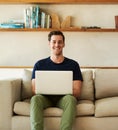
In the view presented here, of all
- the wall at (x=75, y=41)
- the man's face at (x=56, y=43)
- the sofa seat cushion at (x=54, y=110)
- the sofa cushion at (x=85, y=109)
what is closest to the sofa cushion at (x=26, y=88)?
the sofa seat cushion at (x=54, y=110)

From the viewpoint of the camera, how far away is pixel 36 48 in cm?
400

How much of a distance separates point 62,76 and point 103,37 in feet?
5.07

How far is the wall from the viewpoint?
155 inches

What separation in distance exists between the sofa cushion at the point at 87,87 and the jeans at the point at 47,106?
385mm

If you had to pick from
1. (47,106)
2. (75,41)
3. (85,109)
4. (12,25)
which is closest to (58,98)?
(47,106)

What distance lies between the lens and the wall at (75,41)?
12.9ft

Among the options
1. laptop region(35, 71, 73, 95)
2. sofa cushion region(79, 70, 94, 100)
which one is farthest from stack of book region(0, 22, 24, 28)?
laptop region(35, 71, 73, 95)

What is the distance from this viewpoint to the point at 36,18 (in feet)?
12.5

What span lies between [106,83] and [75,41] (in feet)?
3.51

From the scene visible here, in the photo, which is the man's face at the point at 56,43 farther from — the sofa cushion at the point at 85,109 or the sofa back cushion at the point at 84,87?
the sofa cushion at the point at 85,109

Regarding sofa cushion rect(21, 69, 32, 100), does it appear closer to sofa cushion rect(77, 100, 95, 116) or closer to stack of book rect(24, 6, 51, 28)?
sofa cushion rect(77, 100, 95, 116)

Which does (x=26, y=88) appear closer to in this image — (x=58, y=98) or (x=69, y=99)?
(x=58, y=98)

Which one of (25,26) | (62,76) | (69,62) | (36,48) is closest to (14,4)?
(25,26)

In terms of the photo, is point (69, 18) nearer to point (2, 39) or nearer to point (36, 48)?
point (36, 48)
